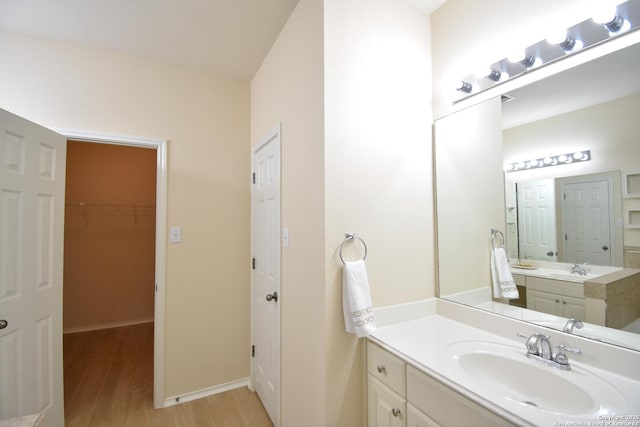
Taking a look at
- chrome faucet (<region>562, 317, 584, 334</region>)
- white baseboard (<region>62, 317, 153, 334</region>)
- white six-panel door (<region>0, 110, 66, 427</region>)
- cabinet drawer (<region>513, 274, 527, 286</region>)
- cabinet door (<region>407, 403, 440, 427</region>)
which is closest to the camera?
cabinet door (<region>407, 403, 440, 427</region>)

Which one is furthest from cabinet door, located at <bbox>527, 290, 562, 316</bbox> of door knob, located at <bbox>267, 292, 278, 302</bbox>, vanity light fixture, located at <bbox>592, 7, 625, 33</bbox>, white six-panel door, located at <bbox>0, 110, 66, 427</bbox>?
white six-panel door, located at <bbox>0, 110, 66, 427</bbox>

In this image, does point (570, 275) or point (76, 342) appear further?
point (76, 342)

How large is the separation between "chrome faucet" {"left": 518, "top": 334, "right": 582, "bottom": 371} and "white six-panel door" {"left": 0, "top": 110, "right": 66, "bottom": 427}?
102 inches

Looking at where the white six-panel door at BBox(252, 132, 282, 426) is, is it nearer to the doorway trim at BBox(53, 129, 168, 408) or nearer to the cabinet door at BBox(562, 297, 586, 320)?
the doorway trim at BBox(53, 129, 168, 408)

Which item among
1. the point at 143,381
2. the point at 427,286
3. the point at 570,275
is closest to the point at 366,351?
the point at 427,286

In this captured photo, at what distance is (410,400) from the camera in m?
1.08

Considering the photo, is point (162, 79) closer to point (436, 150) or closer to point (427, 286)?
point (436, 150)

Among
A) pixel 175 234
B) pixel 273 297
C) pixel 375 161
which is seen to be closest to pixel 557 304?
pixel 375 161

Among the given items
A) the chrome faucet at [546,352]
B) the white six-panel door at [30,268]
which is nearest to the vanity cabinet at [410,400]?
the chrome faucet at [546,352]

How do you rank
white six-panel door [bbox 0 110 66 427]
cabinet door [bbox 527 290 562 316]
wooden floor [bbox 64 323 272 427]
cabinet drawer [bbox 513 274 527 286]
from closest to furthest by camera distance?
1. cabinet door [bbox 527 290 562 316]
2. cabinet drawer [bbox 513 274 527 286]
3. white six-panel door [bbox 0 110 66 427]
4. wooden floor [bbox 64 323 272 427]

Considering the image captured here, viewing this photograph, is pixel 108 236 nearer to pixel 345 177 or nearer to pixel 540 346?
pixel 345 177

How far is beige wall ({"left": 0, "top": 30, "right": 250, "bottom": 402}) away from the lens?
1926 mm

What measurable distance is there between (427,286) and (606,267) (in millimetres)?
768

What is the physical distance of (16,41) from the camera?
1.86 metres
